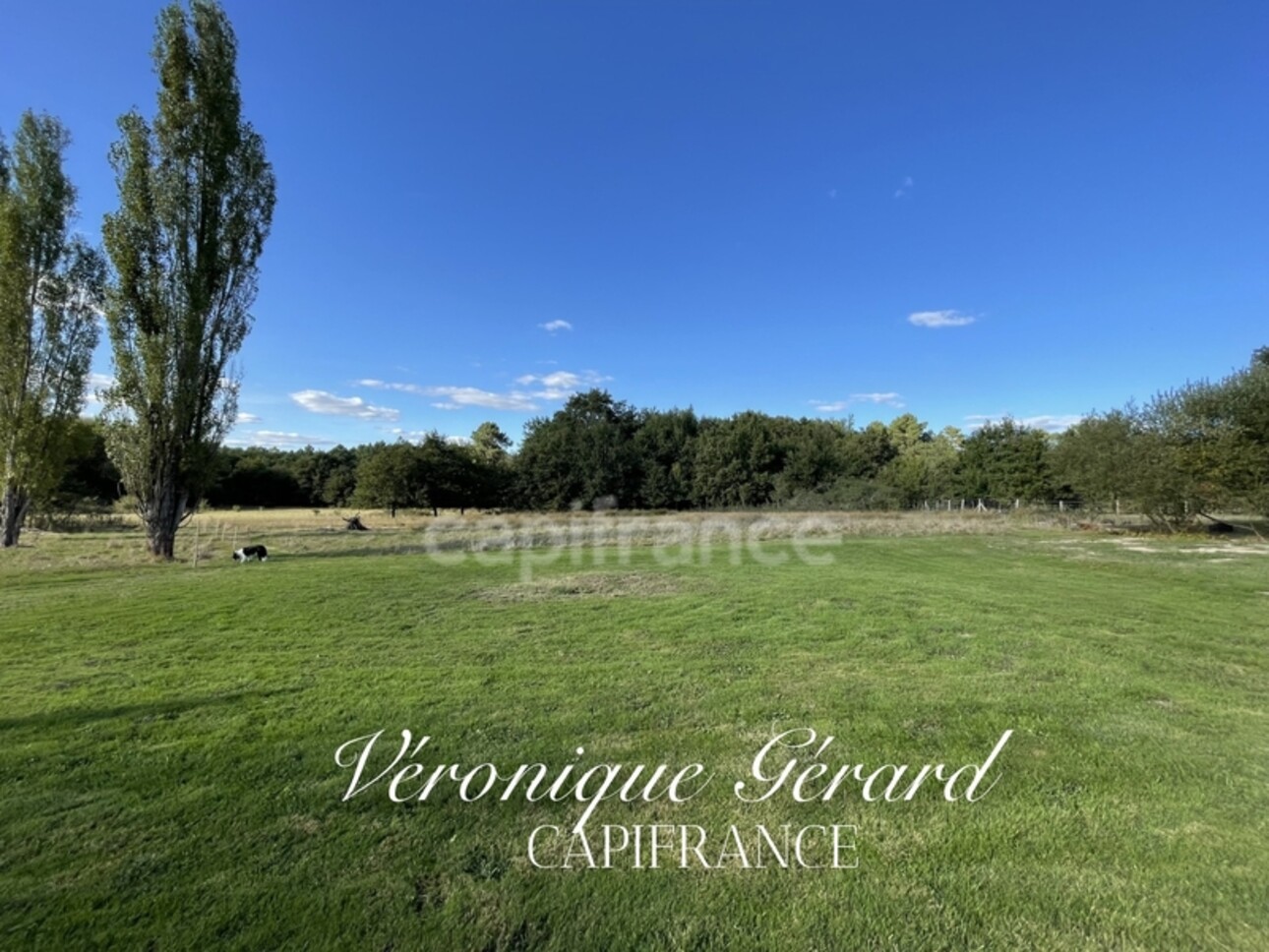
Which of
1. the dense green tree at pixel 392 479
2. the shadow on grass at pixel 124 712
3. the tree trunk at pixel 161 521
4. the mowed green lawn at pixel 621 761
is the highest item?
the dense green tree at pixel 392 479

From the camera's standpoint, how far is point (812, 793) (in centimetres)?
297

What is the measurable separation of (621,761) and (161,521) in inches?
681

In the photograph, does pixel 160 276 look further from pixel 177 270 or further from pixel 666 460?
pixel 666 460

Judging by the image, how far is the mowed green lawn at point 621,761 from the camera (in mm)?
2049

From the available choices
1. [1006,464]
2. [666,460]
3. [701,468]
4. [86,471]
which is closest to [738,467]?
[701,468]

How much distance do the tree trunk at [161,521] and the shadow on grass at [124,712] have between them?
14.0 metres

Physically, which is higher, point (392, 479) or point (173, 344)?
point (173, 344)

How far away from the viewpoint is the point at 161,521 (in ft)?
50.0

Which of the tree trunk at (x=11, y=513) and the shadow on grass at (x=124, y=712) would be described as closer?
the shadow on grass at (x=124, y=712)

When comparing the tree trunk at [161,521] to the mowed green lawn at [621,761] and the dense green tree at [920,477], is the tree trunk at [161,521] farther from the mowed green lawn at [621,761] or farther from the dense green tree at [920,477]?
the dense green tree at [920,477]

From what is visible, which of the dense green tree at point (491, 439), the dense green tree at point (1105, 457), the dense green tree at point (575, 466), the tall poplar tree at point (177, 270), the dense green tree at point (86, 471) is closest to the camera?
the tall poplar tree at point (177, 270)

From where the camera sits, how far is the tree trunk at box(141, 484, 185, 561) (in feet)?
49.9

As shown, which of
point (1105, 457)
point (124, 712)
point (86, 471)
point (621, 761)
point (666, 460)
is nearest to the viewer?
point (621, 761)

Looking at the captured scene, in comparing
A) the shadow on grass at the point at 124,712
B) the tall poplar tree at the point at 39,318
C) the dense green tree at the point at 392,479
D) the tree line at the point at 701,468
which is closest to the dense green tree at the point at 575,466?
the tree line at the point at 701,468
